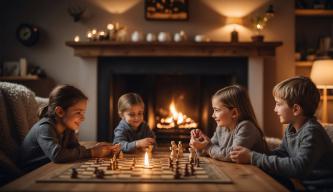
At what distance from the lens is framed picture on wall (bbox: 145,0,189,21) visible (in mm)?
4387

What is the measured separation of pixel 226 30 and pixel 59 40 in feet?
5.93

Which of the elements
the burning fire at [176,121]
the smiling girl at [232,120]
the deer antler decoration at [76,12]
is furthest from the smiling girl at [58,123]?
the deer antler decoration at [76,12]

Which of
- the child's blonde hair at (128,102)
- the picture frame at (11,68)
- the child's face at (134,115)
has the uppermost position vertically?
the picture frame at (11,68)

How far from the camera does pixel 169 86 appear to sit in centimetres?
451

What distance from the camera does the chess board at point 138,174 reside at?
50.8 inches

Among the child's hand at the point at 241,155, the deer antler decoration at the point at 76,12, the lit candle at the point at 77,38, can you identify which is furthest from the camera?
the deer antler decoration at the point at 76,12

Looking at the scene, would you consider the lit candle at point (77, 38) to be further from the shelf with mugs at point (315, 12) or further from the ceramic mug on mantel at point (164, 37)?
the shelf with mugs at point (315, 12)

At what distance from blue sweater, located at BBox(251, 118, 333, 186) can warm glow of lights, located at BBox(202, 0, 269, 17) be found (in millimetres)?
2884

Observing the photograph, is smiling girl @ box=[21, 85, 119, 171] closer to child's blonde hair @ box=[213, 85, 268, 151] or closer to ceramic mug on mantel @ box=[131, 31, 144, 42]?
child's blonde hair @ box=[213, 85, 268, 151]

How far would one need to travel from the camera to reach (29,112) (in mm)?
2408

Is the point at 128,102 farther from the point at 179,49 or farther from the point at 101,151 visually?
the point at 179,49

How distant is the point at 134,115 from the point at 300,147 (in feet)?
3.64

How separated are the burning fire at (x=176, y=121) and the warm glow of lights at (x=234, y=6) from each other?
3.87 feet

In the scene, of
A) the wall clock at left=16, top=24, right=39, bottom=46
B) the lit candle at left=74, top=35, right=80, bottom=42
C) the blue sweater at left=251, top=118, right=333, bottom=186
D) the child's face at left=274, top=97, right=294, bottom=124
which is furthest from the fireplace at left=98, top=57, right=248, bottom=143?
the blue sweater at left=251, top=118, right=333, bottom=186
